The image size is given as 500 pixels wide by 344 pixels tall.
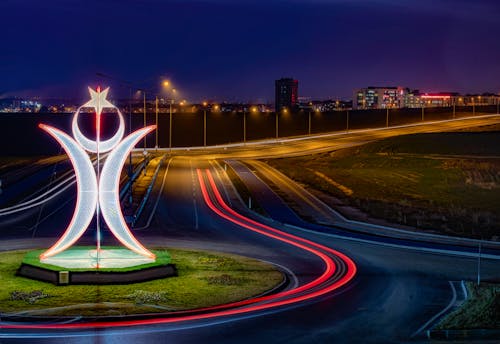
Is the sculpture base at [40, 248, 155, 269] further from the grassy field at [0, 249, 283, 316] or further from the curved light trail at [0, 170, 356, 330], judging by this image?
the curved light trail at [0, 170, 356, 330]

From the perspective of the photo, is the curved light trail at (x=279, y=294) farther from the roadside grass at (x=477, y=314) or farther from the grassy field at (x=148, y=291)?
the roadside grass at (x=477, y=314)

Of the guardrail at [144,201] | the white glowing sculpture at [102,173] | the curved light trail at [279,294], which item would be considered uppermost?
the white glowing sculpture at [102,173]

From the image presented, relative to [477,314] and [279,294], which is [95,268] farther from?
[477,314]

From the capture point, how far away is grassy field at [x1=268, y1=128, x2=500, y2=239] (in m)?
47.9

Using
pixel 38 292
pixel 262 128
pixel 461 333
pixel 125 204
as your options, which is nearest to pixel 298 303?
pixel 461 333

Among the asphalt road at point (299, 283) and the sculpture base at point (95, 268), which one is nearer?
the asphalt road at point (299, 283)

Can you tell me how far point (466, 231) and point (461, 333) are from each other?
942 inches

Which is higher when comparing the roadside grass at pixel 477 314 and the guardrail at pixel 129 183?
the guardrail at pixel 129 183

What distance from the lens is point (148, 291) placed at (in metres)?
24.6

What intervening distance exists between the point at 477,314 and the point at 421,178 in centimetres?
5372

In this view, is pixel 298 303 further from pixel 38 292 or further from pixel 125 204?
pixel 125 204

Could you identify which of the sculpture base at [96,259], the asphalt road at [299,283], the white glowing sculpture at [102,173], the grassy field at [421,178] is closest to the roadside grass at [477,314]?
the asphalt road at [299,283]

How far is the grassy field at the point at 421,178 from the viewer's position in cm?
4791

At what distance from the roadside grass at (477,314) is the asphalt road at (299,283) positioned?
0.77m
